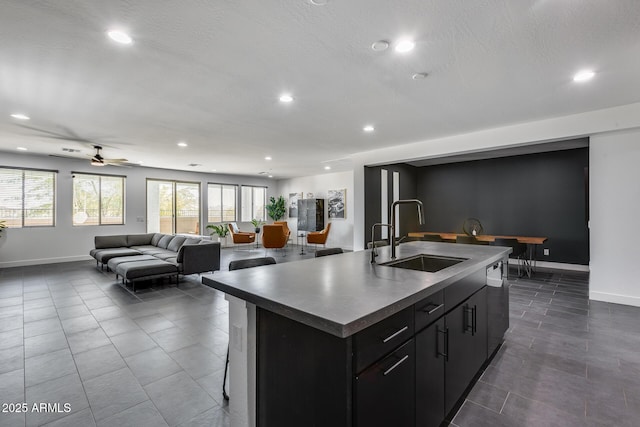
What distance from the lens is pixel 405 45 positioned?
7.44ft

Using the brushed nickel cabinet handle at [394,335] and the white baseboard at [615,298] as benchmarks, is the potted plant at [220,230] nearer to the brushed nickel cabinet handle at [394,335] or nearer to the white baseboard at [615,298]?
the brushed nickel cabinet handle at [394,335]

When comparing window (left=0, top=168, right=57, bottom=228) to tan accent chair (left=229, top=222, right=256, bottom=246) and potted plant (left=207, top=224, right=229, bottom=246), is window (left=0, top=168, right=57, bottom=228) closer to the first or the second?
potted plant (left=207, top=224, right=229, bottom=246)

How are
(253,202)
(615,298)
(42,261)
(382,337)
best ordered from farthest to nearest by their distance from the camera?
1. (253,202)
2. (42,261)
3. (615,298)
4. (382,337)

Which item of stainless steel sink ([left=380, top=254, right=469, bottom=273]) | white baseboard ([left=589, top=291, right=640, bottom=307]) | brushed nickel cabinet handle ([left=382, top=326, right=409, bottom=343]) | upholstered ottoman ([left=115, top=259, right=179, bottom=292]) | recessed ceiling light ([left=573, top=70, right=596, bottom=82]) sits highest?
recessed ceiling light ([left=573, top=70, right=596, bottom=82])

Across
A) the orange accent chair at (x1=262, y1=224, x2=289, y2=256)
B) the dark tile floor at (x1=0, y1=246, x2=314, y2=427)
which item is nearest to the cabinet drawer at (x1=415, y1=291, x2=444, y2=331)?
the dark tile floor at (x1=0, y1=246, x2=314, y2=427)

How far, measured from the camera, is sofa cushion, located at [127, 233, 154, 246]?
698cm

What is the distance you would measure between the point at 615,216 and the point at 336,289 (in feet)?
15.5

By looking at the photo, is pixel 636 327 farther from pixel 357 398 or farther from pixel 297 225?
pixel 297 225

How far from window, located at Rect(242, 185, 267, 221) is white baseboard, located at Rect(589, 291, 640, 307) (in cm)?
982

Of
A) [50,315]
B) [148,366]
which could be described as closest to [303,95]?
[148,366]

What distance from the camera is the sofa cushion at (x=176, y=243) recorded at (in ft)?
20.0

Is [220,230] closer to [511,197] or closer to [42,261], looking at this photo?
[42,261]

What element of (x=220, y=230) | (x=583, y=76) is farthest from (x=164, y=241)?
(x=583, y=76)

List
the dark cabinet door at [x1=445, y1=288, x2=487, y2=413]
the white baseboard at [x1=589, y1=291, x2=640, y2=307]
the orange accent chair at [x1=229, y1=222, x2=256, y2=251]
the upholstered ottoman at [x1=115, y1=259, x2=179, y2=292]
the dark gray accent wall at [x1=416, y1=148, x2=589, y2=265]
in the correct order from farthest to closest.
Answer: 1. the orange accent chair at [x1=229, y1=222, x2=256, y2=251]
2. the dark gray accent wall at [x1=416, y1=148, x2=589, y2=265]
3. the upholstered ottoman at [x1=115, y1=259, x2=179, y2=292]
4. the white baseboard at [x1=589, y1=291, x2=640, y2=307]
5. the dark cabinet door at [x1=445, y1=288, x2=487, y2=413]
